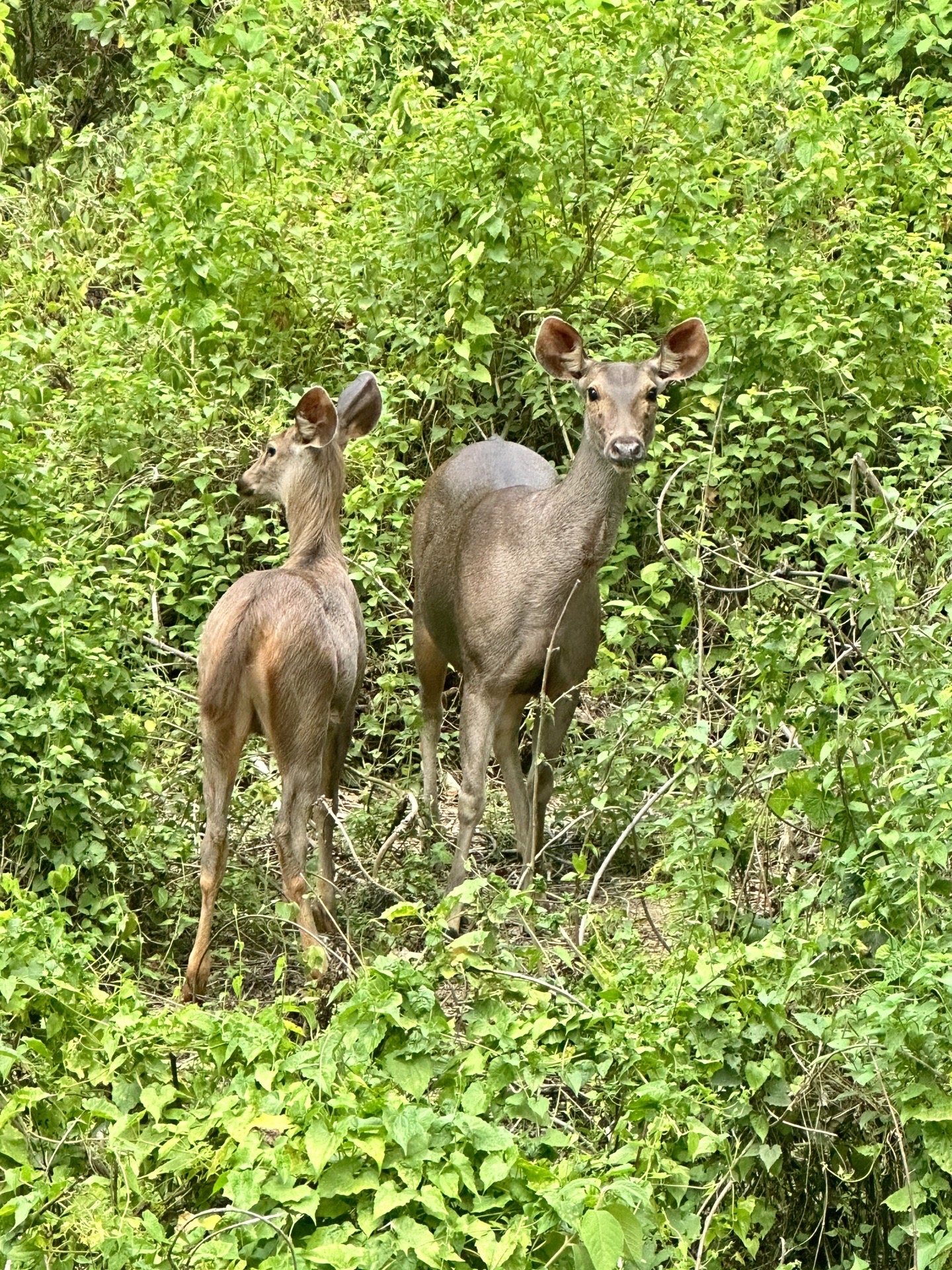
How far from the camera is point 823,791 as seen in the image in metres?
5.82

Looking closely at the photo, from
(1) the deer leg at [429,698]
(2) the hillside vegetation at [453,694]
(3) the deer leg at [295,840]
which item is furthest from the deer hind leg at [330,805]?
(1) the deer leg at [429,698]

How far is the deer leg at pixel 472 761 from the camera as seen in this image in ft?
24.7

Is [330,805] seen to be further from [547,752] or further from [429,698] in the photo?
[429,698]

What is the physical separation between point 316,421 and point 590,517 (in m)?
1.15

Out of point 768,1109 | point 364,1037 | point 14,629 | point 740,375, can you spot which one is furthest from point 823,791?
point 740,375

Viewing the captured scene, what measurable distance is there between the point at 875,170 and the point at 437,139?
2.30 metres

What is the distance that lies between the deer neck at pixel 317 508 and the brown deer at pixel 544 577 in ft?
1.96

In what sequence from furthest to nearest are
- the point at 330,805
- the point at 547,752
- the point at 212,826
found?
the point at 547,752, the point at 330,805, the point at 212,826

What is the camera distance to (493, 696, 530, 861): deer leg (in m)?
7.88

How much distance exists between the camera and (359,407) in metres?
7.98

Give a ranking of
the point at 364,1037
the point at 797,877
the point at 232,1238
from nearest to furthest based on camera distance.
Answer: the point at 232,1238 → the point at 364,1037 → the point at 797,877

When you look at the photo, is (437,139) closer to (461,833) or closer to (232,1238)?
(461,833)

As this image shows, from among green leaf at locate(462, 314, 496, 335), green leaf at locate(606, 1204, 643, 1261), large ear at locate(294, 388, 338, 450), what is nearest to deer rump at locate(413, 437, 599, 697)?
large ear at locate(294, 388, 338, 450)

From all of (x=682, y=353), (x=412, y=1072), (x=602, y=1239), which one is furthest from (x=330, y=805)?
(x=602, y=1239)
